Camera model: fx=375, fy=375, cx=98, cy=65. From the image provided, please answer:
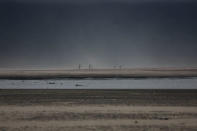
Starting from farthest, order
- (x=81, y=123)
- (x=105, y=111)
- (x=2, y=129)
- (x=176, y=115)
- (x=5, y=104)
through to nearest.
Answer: (x=5, y=104), (x=105, y=111), (x=176, y=115), (x=81, y=123), (x=2, y=129)

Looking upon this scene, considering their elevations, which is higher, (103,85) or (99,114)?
(103,85)

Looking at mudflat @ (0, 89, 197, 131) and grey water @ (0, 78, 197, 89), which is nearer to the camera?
mudflat @ (0, 89, 197, 131)

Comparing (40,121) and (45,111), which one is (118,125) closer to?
(40,121)

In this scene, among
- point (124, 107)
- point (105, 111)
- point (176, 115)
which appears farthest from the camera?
point (124, 107)

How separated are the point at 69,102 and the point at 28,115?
28.3 ft

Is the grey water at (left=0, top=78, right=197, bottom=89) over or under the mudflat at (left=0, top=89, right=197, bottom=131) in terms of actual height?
over

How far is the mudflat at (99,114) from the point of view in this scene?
75.9ft

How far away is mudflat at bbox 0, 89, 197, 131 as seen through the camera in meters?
23.1

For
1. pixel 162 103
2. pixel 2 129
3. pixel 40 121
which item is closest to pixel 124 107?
pixel 162 103

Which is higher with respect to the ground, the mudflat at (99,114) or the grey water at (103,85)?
the grey water at (103,85)

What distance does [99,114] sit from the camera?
28312 millimetres

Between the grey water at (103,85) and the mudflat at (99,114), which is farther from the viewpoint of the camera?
the grey water at (103,85)

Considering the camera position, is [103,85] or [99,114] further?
[103,85]

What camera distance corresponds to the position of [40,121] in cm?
2536
